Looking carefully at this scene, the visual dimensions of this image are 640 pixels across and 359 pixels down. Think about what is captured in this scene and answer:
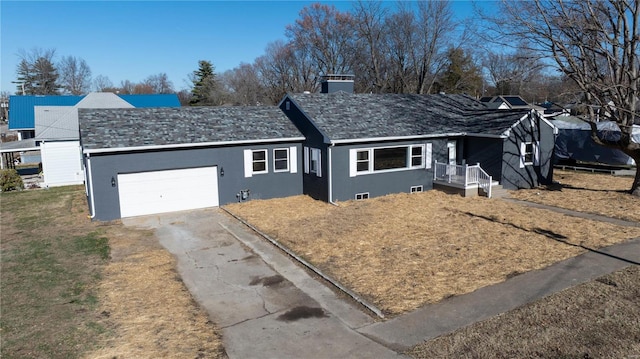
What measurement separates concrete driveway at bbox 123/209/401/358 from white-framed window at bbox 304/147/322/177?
4.98 metres

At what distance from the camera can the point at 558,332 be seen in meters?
7.18

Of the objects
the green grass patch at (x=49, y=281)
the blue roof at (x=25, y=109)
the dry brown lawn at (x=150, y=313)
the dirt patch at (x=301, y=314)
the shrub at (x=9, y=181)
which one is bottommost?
the dirt patch at (x=301, y=314)

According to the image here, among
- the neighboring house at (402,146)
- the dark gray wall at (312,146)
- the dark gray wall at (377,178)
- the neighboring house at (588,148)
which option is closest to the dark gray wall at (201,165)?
the dark gray wall at (312,146)

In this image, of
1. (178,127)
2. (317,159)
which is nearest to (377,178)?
(317,159)

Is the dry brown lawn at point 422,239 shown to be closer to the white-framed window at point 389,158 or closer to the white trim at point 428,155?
the white-framed window at point 389,158

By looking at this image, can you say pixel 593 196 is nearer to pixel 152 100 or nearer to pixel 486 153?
pixel 486 153

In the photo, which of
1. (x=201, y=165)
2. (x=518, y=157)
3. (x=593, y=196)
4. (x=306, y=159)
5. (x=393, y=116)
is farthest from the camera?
(x=393, y=116)

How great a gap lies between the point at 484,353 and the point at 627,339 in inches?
95.4

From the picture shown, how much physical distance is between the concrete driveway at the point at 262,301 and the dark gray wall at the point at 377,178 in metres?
4.93

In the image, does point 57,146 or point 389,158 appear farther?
point 57,146

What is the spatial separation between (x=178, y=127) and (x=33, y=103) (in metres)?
27.8

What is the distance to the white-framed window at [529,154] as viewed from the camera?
19.7 meters

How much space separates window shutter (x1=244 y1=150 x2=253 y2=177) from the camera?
1830 cm

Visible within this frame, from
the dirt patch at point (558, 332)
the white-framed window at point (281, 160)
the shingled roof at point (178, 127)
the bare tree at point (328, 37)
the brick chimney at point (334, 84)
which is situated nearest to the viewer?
the dirt patch at point (558, 332)
